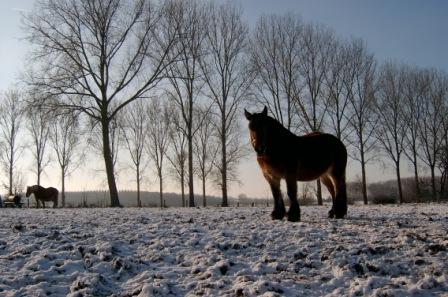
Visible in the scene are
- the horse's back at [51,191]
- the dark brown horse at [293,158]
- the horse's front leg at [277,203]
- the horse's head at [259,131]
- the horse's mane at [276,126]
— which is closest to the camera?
the horse's head at [259,131]

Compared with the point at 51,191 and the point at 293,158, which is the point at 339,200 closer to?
the point at 293,158

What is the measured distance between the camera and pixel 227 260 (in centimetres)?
768

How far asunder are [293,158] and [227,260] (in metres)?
4.14

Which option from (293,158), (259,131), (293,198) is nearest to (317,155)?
(293,158)

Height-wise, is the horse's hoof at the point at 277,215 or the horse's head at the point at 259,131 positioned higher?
the horse's head at the point at 259,131

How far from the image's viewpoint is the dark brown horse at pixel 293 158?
10.7 metres

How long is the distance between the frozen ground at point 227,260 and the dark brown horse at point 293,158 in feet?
4.25

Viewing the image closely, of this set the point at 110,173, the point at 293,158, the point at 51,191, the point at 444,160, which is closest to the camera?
the point at 293,158

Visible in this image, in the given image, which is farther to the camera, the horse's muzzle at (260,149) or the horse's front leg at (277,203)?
the horse's front leg at (277,203)

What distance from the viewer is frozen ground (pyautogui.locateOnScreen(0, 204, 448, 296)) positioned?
6.65m

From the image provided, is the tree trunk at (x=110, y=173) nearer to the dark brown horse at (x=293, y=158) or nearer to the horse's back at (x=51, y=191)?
the horse's back at (x=51, y=191)

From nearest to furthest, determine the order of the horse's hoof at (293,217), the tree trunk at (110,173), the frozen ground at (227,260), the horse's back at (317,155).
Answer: the frozen ground at (227,260) → the horse's hoof at (293,217) → the horse's back at (317,155) → the tree trunk at (110,173)

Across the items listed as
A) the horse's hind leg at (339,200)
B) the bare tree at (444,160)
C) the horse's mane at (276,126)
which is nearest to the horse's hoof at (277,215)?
the horse's hind leg at (339,200)

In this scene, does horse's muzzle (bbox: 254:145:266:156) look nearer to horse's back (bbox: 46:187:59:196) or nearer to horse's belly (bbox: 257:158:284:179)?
horse's belly (bbox: 257:158:284:179)
